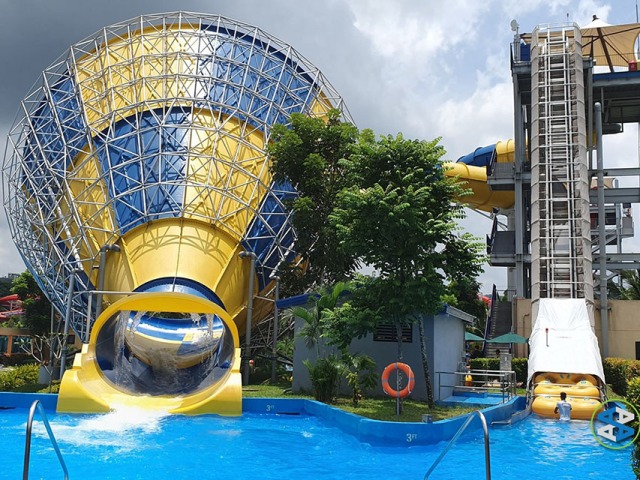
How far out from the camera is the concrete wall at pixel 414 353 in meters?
19.9

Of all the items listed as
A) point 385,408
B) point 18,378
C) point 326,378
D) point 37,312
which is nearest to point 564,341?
point 385,408

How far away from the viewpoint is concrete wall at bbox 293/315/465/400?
19891mm

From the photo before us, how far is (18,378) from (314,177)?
1433 cm

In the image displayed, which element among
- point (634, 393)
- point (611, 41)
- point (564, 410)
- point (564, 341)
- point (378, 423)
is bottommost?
point (564, 410)

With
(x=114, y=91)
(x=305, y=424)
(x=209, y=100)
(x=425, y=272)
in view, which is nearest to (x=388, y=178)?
(x=425, y=272)

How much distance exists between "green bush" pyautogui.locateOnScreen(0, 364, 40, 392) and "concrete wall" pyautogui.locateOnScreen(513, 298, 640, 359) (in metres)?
21.3

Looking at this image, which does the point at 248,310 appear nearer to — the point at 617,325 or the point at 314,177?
the point at 314,177

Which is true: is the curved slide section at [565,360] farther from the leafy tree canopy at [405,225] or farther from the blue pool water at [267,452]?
the leafy tree canopy at [405,225]

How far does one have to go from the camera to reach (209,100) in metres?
26.1

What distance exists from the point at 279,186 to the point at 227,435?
1519cm

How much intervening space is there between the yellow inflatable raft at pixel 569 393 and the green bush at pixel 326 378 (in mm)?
6111

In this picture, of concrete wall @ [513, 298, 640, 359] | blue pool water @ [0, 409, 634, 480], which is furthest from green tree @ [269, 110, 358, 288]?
blue pool water @ [0, 409, 634, 480]

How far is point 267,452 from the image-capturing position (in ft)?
42.5

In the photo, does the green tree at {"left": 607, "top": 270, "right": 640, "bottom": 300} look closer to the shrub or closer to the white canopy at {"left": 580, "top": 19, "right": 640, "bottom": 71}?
the white canopy at {"left": 580, "top": 19, "right": 640, "bottom": 71}
